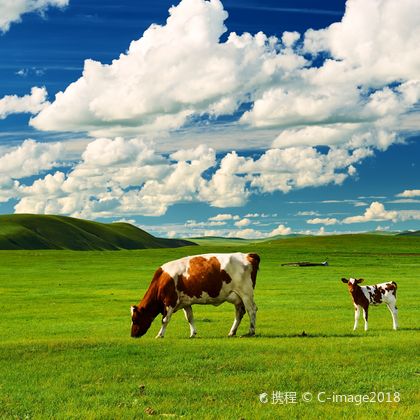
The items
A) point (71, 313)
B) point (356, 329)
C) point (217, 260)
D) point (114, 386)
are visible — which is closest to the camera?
point (114, 386)

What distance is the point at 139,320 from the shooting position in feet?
73.7

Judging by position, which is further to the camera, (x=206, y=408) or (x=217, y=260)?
(x=217, y=260)

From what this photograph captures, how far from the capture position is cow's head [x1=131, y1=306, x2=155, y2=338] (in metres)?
22.4

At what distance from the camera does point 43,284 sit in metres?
58.3

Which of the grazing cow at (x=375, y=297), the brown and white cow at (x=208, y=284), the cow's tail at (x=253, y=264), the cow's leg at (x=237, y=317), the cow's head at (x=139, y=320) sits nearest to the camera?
the brown and white cow at (x=208, y=284)

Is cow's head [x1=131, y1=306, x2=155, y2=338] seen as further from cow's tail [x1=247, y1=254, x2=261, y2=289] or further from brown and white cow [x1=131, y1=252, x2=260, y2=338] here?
cow's tail [x1=247, y1=254, x2=261, y2=289]

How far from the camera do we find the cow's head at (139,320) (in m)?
22.4

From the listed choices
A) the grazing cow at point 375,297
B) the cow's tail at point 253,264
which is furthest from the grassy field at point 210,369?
the cow's tail at point 253,264

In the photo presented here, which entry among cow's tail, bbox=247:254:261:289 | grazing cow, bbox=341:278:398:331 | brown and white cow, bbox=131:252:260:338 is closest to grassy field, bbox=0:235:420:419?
grazing cow, bbox=341:278:398:331

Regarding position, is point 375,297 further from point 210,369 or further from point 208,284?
point 210,369

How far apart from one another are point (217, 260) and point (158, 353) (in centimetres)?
558

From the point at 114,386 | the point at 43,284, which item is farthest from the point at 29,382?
the point at 43,284

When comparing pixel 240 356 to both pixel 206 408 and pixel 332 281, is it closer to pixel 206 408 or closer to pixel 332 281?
pixel 206 408

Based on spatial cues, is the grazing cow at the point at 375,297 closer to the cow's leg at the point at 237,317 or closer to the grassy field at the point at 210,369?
the grassy field at the point at 210,369
